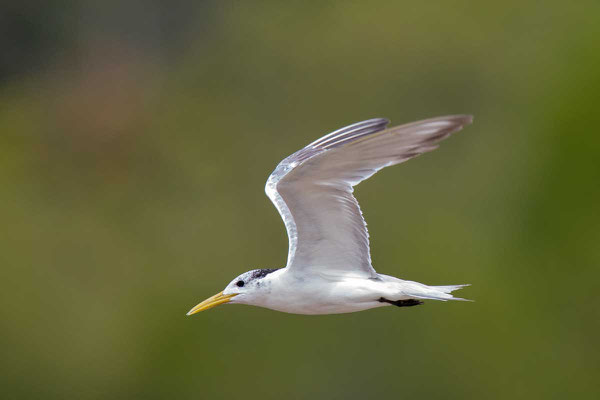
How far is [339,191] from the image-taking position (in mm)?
7109

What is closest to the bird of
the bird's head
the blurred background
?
the bird's head

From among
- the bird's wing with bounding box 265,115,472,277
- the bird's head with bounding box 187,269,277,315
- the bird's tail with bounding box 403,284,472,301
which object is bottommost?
the bird's tail with bounding box 403,284,472,301

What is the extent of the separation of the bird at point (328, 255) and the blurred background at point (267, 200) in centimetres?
1018

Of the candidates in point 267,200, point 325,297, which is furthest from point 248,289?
point 267,200

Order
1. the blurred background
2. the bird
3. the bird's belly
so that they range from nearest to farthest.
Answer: the bird
the bird's belly
the blurred background

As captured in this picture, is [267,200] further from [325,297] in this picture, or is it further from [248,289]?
[325,297]

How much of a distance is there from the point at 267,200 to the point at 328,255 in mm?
14092

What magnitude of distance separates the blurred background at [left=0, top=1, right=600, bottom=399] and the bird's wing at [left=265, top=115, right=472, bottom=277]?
33.4 ft

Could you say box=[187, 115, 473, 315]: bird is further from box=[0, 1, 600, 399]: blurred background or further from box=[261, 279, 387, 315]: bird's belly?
box=[0, 1, 600, 399]: blurred background

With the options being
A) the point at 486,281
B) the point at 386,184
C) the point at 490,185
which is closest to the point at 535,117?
the point at 490,185

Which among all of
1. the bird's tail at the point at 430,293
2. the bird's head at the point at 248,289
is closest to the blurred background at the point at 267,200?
the bird's head at the point at 248,289

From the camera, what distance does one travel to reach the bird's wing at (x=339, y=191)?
658 centimetres

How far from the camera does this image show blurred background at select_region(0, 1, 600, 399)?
19.6m

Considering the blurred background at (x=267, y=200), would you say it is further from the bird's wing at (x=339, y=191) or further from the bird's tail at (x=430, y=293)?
the bird's tail at (x=430, y=293)
